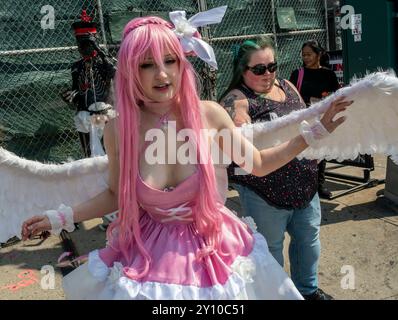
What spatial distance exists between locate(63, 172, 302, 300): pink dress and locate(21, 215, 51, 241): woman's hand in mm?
202

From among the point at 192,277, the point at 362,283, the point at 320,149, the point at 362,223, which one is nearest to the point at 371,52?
the point at 362,223

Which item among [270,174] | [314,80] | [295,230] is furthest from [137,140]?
[314,80]

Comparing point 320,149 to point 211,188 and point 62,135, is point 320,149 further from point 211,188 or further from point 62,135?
point 62,135

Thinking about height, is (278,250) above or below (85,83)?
below

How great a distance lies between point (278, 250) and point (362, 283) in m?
0.91

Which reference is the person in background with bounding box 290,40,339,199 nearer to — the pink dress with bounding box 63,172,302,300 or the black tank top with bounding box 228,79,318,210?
the black tank top with bounding box 228,79,318,210

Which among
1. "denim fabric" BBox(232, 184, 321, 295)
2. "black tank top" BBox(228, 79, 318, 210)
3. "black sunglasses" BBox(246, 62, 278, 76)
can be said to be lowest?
"denim fabric" BBox(232, 184, 321, 295)

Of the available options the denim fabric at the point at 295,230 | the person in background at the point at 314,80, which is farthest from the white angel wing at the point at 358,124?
the person in background at the point at 314,80

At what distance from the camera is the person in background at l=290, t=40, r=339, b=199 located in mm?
4262

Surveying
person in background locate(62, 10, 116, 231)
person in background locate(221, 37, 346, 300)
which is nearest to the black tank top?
person in background locate(221, 37, 346, 300)

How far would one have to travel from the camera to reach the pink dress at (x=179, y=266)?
1.38 meters

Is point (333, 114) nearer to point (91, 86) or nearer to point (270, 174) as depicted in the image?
point (270, 174)

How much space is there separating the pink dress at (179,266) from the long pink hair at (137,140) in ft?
0.10
